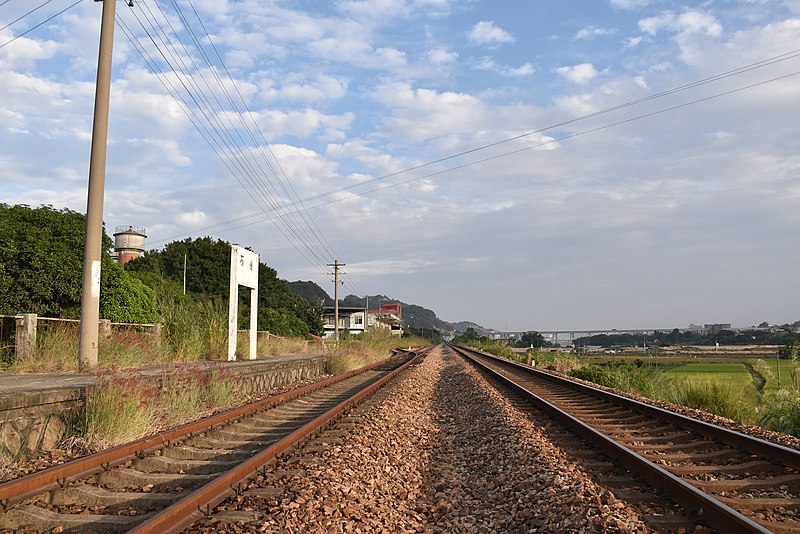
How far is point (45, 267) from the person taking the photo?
20.1m

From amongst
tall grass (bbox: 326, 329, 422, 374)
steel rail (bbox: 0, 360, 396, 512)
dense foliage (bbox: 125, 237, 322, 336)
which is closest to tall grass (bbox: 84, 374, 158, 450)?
steel rail (bbox: 0, 360, 396, 512)

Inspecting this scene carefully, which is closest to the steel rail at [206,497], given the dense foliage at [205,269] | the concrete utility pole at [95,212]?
the concrete utility pole at [95,212]

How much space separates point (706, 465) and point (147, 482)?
567 cm

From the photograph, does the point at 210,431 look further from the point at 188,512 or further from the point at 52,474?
the point at 188,512

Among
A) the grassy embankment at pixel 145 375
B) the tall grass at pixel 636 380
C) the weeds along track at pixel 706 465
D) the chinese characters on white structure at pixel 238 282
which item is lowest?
the tall grass at pixel 636 380

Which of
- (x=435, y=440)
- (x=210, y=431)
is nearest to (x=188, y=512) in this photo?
(x=210, y=431)

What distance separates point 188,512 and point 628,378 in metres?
15.9

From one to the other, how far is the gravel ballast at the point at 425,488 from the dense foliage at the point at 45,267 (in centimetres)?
1507

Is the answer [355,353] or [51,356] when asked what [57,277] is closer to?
[51,356]

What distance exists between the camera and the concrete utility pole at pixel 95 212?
1108 centimetres

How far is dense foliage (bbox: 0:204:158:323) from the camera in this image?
19750 millimetres

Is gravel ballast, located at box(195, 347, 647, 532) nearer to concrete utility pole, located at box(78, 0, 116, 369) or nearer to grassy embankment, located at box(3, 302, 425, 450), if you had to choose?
grassy embankment, located at box(3, 302, 425, 450)

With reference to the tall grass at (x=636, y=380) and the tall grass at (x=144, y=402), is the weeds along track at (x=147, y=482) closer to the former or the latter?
the tall grass at (x=144, y=402)

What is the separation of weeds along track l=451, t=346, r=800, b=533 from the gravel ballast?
51 centimetres
